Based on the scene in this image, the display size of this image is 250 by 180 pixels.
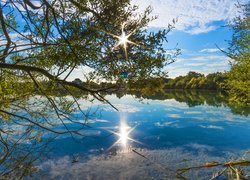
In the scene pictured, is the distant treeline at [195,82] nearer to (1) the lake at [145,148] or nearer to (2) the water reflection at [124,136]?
(1) the lake at [145,148]

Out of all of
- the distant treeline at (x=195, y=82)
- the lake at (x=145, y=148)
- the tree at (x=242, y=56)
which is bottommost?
the lake at (x=145, y=148)

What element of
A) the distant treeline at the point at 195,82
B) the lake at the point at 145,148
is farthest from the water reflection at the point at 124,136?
the distant treeline at the point at 195,82

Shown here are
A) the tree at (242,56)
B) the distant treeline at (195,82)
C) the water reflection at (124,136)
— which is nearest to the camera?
the tree at (242,56)

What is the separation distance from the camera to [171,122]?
3122 cm

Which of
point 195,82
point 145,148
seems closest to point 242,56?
point 145,148

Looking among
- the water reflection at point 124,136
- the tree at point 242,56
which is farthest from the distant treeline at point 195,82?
the tree at point 242,56

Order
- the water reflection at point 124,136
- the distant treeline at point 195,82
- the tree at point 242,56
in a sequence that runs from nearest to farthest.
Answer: the tree at point 242,56 < the water reflection at point 124,136 < the distant treeline at point 195,82

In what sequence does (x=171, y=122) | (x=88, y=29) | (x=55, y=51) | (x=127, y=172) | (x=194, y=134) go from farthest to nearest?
(x=171, y=122) → (x=194, y=134) → (x=127, y=172) → (x=55, y=51) → (x=88, y=29)

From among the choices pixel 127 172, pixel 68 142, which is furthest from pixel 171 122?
pixel 127 172

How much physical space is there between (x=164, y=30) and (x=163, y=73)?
981mm

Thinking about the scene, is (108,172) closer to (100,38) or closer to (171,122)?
(100,38)

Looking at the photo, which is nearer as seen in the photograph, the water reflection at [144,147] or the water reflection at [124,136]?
the water reflection at [144,147]

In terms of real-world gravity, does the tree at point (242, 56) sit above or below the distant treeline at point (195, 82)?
below

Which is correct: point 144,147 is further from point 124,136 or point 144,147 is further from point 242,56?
point 242,56
